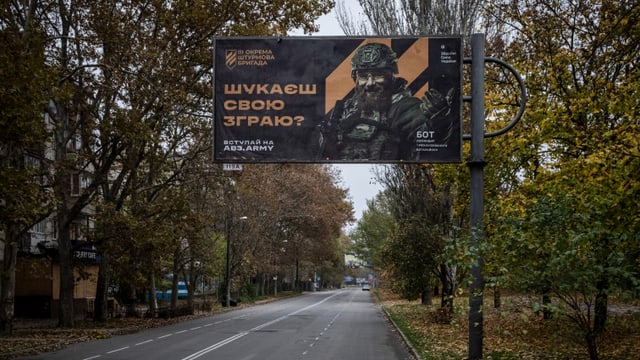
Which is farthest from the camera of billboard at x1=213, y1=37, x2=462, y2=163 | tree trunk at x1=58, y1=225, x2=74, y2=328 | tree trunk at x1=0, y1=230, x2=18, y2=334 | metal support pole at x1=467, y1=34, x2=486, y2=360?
tree trunk at x1=58, y1=225, x2=74, y2=328

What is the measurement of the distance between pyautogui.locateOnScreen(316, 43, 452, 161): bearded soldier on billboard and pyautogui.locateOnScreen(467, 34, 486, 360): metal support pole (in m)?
0.48

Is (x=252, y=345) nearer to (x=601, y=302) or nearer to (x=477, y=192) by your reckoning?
(x=601, y=302)

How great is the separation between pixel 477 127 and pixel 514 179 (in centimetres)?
1105

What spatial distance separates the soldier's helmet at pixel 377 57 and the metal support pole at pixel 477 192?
122 cm

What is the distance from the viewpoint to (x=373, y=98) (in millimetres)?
10633

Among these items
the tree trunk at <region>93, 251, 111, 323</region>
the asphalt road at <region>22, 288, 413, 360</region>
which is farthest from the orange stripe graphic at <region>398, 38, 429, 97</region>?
the tree trunk at <region>93, 251, 111, 323</region>

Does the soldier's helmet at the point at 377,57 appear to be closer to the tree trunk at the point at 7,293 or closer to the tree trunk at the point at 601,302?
the tree trunk at the point at 601,302

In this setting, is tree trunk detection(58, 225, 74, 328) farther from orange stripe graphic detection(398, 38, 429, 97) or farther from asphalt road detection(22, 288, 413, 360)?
orange stripe graphic detection(398, 38, 429, 97)

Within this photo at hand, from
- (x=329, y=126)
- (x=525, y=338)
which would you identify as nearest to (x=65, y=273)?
(x=525, y=338)

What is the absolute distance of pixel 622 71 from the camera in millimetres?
19703

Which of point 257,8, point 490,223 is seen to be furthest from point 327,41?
point 257,8

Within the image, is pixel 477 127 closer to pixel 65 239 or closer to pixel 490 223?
pixel 490 223

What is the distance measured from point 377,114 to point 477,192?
193 cm

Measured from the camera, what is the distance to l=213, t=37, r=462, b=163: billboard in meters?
10.5
